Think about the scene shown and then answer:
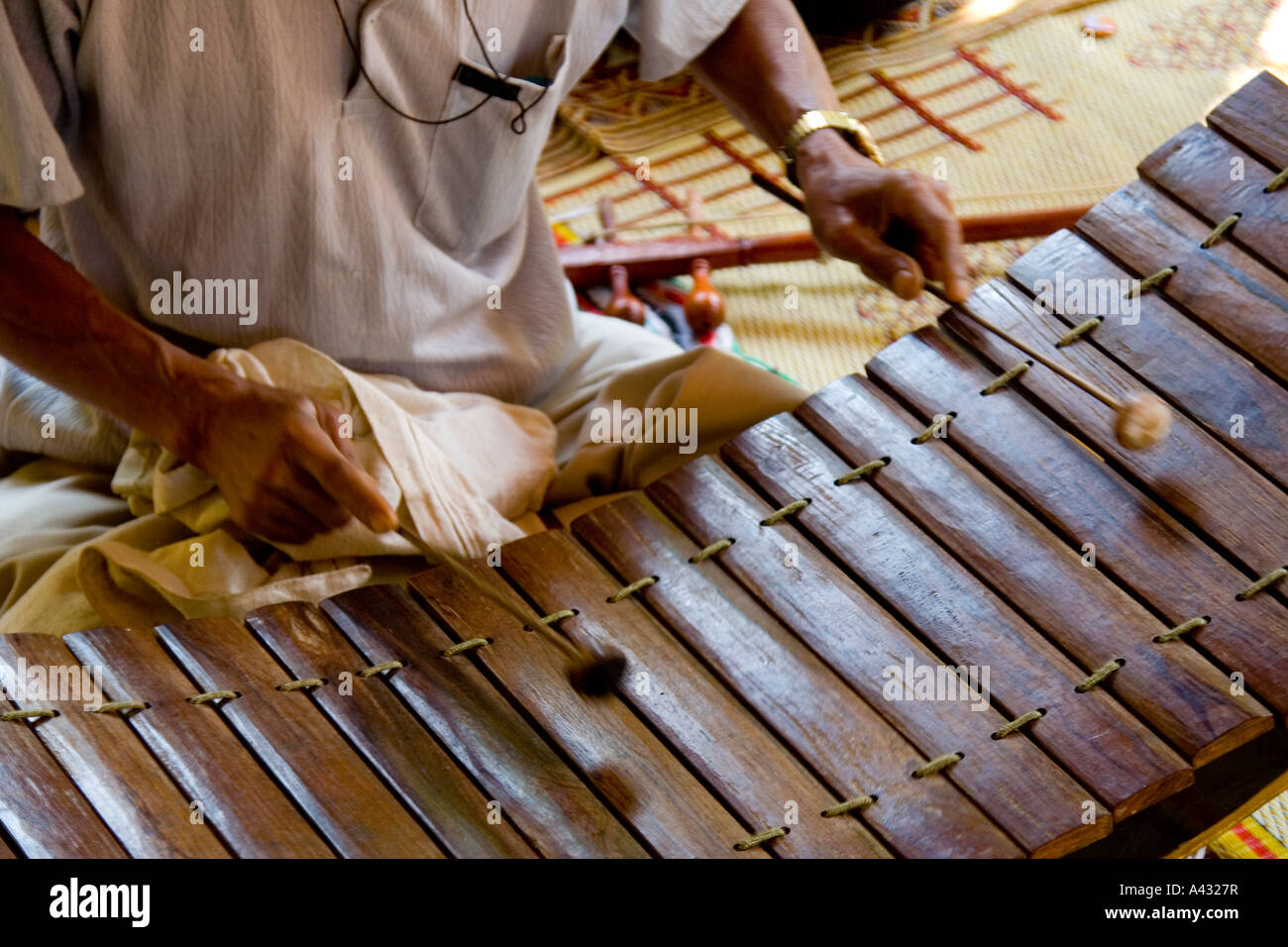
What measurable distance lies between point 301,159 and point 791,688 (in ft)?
1.92

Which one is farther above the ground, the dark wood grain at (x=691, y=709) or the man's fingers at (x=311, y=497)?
the man's fingers at (x=311, y=497)

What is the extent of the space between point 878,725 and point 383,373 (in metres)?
0.58

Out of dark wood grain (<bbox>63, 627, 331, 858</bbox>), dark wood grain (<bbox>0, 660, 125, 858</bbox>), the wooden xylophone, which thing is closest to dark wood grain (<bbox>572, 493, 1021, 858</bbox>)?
the wooden xylophone

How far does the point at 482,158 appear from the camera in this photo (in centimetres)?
148

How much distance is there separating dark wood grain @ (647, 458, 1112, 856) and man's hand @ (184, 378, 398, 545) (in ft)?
0.81

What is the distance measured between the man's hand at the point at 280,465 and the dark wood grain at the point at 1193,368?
0.60 metres

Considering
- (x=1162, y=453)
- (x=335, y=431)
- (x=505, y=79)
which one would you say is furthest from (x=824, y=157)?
(x=335, y=431)

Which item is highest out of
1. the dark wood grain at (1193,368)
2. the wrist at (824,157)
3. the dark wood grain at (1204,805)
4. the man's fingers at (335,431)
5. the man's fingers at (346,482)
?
the wrist at (824,157)

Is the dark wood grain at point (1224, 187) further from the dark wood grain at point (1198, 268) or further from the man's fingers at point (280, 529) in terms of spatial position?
the man's fingers at point (280, 529)

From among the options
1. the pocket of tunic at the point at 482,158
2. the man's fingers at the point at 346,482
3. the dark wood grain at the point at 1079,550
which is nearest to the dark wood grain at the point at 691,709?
the man's fingers at the point at 346,482

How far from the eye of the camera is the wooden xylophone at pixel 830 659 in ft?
3.70
